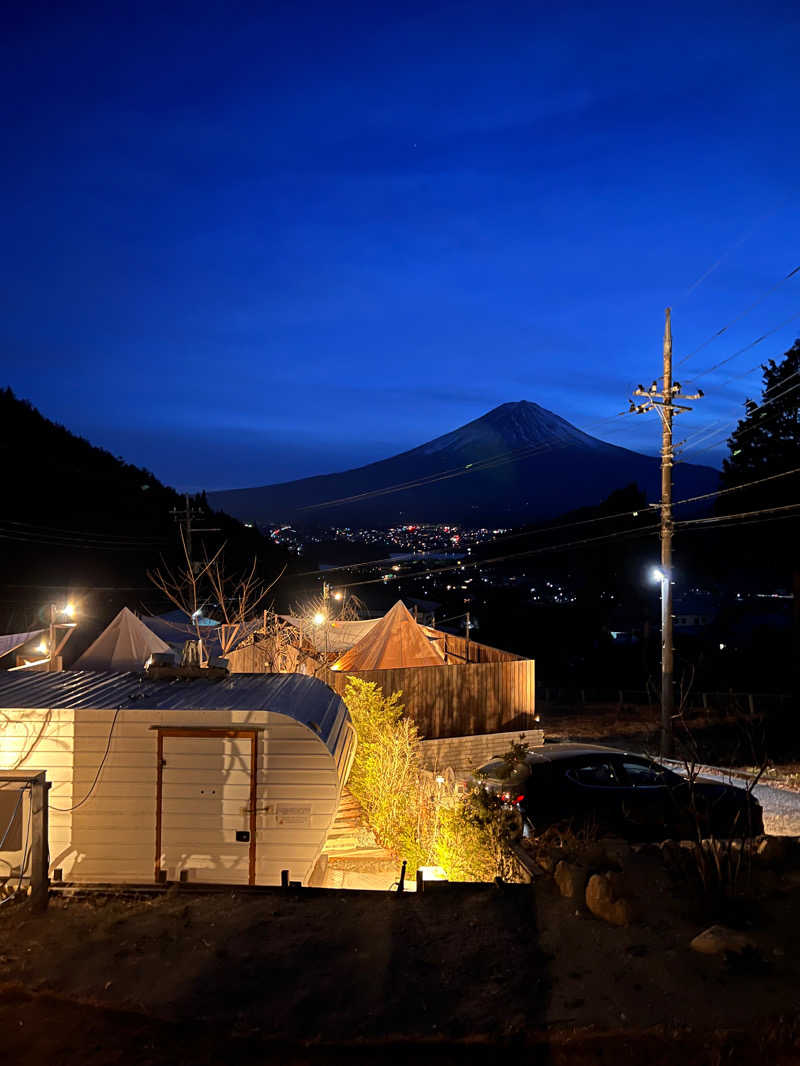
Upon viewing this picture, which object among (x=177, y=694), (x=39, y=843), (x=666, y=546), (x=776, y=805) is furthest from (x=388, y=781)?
(x=666, y=546)

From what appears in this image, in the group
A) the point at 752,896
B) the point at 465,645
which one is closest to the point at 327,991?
the point at 752,896

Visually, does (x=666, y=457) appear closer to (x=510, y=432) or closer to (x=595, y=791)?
(x=595, y=791)

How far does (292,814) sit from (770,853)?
394 centimetres

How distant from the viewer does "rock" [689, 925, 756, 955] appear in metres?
4.44

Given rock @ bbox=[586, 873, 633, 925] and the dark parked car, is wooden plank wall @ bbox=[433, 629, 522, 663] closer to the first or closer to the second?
the dark parked car

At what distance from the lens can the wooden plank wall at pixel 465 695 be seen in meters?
16.2

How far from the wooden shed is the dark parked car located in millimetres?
Result: 2123

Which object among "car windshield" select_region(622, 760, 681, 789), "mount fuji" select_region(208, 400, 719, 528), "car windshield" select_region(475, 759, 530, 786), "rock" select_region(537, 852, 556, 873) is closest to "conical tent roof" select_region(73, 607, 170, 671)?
"car windshield" select_region(475, 759, 530, 786)

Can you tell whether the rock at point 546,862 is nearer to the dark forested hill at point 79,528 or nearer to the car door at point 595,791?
the car door at point 595,791

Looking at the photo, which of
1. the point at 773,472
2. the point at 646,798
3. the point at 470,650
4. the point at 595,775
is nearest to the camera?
the point at 646,798

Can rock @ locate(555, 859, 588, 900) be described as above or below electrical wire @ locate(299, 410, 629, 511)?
below

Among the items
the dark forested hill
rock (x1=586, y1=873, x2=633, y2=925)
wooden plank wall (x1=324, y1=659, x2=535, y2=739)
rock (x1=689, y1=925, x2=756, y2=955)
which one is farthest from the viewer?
the dark forested hill

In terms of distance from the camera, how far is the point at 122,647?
675 inches

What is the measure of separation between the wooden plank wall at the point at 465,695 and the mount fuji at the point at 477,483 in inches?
2574
